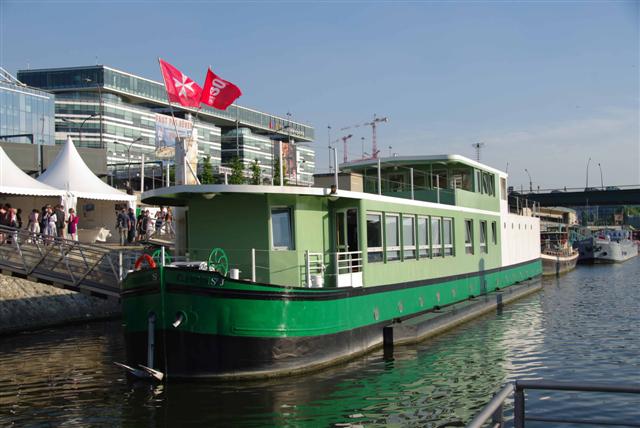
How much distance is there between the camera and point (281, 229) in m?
16.0

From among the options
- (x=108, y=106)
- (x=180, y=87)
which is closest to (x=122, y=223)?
(x=180, y=87)

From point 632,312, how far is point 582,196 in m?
58.3

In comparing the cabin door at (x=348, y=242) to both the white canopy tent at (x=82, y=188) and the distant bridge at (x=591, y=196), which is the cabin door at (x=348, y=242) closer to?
the white canopy tent at (x=82, y=188)

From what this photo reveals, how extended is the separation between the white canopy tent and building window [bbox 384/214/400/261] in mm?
16465

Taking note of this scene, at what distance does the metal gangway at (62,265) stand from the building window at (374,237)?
6.19 meters

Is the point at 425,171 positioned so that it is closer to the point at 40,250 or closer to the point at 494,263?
the point at 494,263

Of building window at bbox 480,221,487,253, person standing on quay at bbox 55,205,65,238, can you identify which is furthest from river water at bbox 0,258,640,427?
person standing on quay at bbox 55,205,65,238

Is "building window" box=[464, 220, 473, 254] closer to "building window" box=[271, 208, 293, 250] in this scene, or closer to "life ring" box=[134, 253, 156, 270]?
"building window" box=[271, 208, 293, 250]

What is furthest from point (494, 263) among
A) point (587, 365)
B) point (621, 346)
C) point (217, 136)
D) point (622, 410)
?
point (217, 136)

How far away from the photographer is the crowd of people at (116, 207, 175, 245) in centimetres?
2966

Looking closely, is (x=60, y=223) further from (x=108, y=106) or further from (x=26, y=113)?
A: (x=108, y=106)

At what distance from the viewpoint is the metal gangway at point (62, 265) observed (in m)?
18.2

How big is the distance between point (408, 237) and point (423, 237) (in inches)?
46.1

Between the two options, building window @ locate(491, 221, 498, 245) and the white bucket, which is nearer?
the white bucket
